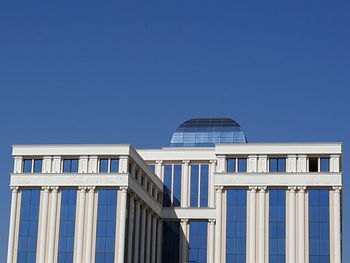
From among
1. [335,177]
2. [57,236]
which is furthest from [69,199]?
[335,177]

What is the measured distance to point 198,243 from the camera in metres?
102

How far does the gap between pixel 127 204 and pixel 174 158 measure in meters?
19.7

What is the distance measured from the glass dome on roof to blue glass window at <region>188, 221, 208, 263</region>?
10.3m

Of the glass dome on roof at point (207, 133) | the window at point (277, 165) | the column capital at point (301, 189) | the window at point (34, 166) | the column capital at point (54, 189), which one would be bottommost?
the column capital at point (54, 189)

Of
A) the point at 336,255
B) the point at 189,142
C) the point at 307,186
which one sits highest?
the point at 189,142

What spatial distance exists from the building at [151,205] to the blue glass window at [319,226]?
10 centimetres

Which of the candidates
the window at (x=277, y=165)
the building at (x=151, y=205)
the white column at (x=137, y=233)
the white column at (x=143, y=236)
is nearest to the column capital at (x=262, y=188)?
the building at (x=151, y=205)

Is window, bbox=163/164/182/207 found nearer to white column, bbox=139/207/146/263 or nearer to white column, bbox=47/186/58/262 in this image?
white column, bbox=139/207/146/263

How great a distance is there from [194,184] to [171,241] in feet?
24.0

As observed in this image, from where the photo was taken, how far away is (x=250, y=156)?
305 feet

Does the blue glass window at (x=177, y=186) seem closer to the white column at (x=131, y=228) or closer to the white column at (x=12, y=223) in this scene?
the white column at (x=131, y=228)

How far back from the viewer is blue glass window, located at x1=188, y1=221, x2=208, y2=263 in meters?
101

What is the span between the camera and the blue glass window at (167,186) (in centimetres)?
10412

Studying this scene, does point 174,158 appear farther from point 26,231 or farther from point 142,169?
point 26,231
